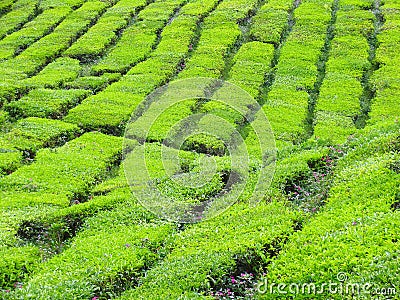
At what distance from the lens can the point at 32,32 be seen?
37.9m

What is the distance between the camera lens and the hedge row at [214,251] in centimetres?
1223

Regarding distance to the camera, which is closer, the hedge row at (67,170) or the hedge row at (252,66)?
the hedge row at (67,170)

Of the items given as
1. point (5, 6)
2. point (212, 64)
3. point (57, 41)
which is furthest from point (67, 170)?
point (5, 6)

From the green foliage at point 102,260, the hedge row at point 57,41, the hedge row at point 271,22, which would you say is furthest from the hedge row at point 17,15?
the green foliage at point 102,260

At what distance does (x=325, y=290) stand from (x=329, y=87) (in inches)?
758

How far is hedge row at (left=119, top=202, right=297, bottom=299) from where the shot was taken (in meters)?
12.2

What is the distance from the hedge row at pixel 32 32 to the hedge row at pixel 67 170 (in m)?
15.4

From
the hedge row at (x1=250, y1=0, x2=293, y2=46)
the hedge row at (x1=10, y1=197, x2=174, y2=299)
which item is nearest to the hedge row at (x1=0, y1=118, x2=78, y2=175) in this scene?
the hedge row at (x1=10, y1=197, x2=174, y2=299)

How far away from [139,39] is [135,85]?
8.52 m

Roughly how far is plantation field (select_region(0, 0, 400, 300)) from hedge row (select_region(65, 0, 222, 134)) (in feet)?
0.50

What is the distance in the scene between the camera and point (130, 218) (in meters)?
16.3

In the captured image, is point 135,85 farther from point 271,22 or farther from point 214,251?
point 214,251

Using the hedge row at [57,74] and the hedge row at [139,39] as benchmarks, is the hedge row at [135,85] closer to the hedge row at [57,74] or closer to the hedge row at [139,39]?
the hedge row at [139,39]

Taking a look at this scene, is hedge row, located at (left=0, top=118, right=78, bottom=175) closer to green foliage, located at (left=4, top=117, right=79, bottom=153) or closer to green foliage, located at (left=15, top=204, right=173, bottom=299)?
green foliage, located at (left=4, top=117, right=79, bottom=153)
